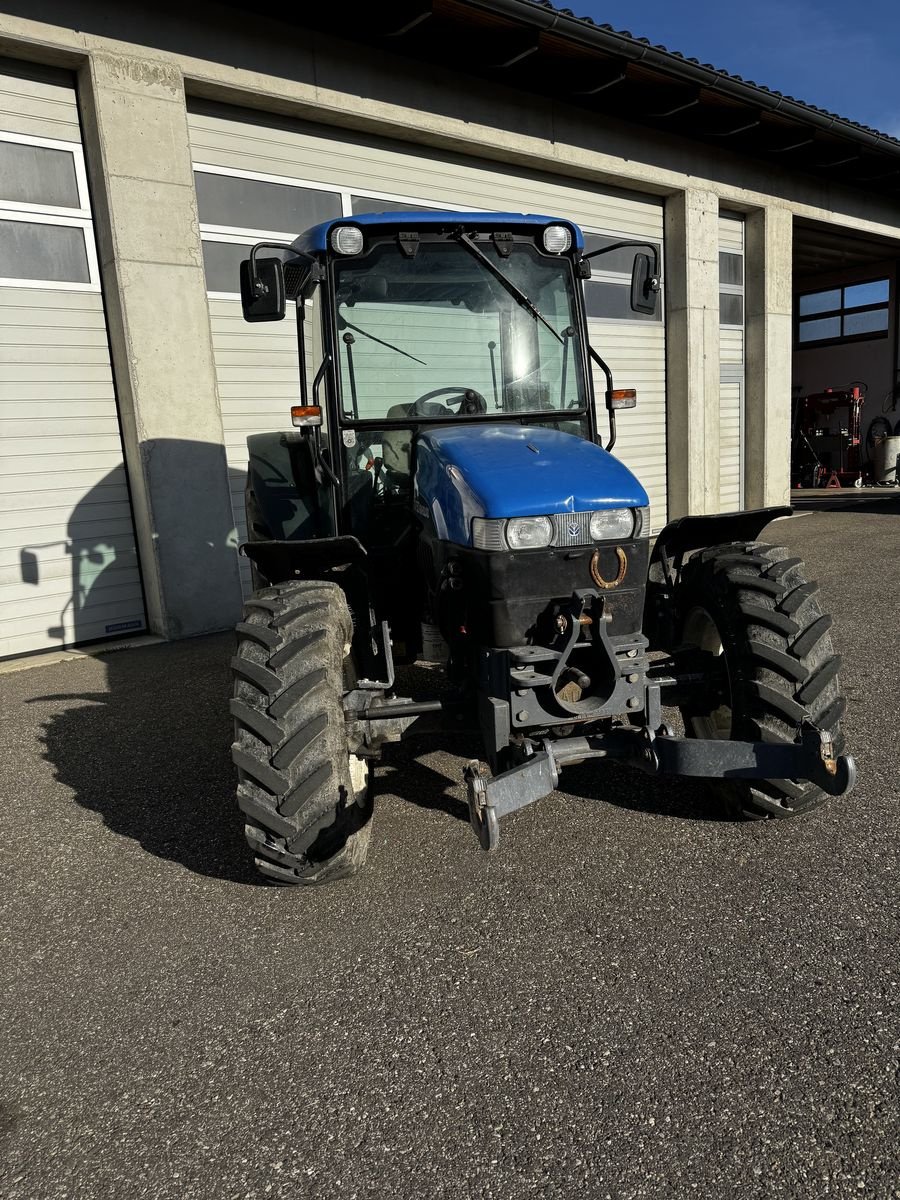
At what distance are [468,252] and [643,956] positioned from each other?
2751mm

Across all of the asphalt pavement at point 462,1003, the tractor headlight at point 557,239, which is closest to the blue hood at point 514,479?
the tractor headlight at point 557,239

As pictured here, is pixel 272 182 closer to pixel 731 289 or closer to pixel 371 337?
pixel 371 337

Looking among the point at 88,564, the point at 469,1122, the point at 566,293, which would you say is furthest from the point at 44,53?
the point at 469,1122

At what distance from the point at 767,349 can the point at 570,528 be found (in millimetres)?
10190

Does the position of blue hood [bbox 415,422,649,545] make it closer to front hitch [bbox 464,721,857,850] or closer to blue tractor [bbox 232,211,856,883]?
blue tractor [bbox 232,211,856,883]

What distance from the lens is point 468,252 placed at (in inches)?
137

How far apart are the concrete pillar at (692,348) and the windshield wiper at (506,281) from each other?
Answer: 24.0 feet

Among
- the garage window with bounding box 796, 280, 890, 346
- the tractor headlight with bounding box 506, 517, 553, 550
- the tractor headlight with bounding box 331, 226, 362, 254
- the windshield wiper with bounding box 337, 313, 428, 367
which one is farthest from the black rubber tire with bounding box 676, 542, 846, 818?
the garage window with bounding box 796, 280, 890, 346

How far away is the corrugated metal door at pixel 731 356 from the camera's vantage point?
1126 cm

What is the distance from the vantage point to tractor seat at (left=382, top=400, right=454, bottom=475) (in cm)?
353

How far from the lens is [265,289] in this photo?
328 cm

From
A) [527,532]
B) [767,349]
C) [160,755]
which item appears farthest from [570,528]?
[767,349]

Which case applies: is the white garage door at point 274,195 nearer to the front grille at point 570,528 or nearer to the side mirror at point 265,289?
the side mirror at point 265,289

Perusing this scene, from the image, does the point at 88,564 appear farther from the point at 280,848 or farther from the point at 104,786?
the point at 280,848
